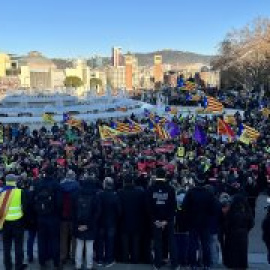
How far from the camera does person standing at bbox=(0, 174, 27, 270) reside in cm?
867

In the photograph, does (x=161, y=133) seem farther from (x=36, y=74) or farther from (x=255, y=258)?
(x=36, y=74)

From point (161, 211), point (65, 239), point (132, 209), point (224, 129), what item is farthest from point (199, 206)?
point (224, 129)

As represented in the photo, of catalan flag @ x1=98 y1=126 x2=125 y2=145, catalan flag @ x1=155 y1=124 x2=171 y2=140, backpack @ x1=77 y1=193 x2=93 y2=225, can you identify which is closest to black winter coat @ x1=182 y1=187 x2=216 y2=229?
backpack @ x1=77 y1=193 x2=93 y2=225

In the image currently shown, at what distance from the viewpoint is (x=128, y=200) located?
30.0 feet

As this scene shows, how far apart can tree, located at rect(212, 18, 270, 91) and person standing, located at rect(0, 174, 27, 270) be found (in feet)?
192

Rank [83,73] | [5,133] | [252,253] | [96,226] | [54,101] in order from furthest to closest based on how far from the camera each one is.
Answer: [83,73] < [54,101] < [5,133] < [252,253] < [96,226]

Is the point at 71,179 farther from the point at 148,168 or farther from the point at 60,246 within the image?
the point at 148,168

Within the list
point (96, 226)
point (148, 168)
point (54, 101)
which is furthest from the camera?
point (54, 101)

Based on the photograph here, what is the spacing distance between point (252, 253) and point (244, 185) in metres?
3.19

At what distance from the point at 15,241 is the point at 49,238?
529 mm

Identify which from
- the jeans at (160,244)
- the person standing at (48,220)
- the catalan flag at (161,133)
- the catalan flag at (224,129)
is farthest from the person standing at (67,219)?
the catalan flag at (161,133)

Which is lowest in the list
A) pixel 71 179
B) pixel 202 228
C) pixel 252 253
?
pixel 252 253

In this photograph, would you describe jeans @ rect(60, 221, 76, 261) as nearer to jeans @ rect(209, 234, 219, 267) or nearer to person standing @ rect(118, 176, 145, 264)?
person standing @ rect(118, 176, 145, 264)

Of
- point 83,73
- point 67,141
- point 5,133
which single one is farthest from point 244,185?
point 83,73
